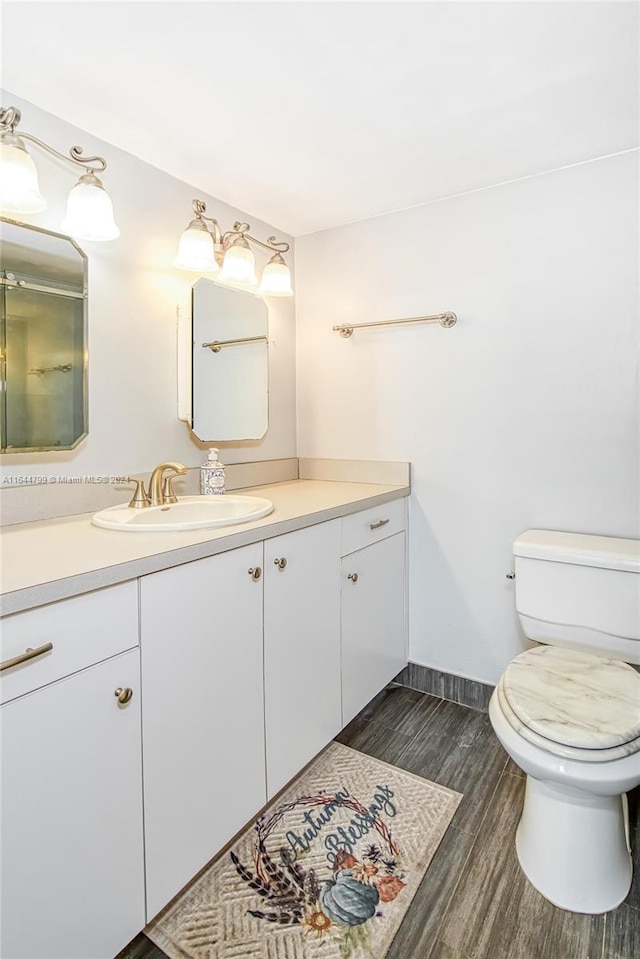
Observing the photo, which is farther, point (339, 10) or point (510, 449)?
point (510, 449)

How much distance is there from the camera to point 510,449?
1.94 metres

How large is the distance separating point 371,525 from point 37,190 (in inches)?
56.1

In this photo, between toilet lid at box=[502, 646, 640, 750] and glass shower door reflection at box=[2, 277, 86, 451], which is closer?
toilet lid at box=[502, 646, 640, 750]

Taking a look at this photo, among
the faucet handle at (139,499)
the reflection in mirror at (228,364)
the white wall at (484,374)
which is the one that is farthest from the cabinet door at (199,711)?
the white wall at (484,374)

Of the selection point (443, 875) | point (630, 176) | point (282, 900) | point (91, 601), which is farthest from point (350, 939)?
point (630, 176)

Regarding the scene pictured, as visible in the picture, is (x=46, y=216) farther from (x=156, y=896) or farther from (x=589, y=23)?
(x=156, y=896)

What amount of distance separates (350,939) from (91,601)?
0.97 meters

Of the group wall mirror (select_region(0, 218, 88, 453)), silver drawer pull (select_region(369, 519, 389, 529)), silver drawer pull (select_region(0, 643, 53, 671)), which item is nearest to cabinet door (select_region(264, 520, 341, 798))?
silver drawer pull (select_region(369, 519, 389, 529))

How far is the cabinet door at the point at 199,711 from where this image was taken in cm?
110

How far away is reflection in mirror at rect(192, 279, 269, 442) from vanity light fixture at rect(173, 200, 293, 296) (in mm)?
81

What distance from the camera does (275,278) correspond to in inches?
82.1

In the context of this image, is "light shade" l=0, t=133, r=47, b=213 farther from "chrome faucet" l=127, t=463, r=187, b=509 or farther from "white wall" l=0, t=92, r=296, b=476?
"chrome faucet" l=127, t=463, r=187, b=509

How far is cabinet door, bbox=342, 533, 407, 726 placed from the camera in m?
1.80

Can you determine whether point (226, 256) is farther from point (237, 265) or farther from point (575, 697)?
point (575, 697)
